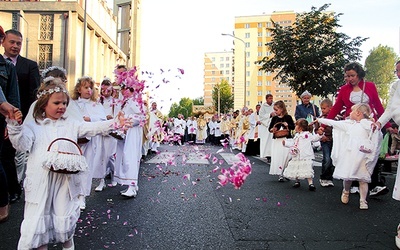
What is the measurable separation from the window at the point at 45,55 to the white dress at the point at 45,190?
118 feet

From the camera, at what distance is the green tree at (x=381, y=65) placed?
76250 millimetres

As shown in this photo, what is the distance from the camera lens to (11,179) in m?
5.63

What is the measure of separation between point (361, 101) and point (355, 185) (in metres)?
1.80

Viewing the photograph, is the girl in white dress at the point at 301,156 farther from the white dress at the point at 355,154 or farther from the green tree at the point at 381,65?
the green tree at the point at 381,65

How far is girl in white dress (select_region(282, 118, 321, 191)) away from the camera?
7.66 m

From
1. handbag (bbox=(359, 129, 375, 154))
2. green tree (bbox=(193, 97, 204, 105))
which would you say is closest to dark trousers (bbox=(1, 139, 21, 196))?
handbag (bbox=(359, 129, 375, 154))

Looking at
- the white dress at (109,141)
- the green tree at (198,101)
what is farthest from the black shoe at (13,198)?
the green tree at (198,101)

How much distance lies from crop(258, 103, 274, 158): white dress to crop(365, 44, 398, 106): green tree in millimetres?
69684

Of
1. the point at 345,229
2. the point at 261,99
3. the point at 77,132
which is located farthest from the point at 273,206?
the point at 261,99

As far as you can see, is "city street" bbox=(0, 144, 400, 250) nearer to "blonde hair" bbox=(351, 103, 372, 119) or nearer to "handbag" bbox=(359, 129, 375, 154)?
"handbag" bbox=(359, 129, 375, 154)

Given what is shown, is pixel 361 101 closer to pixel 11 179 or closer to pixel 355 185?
pixel 355 185

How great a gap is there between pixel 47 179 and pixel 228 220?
241 cm

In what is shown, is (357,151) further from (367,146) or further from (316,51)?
(316,51)

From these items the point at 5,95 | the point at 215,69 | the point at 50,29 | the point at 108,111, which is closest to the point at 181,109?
the point at 50,29
